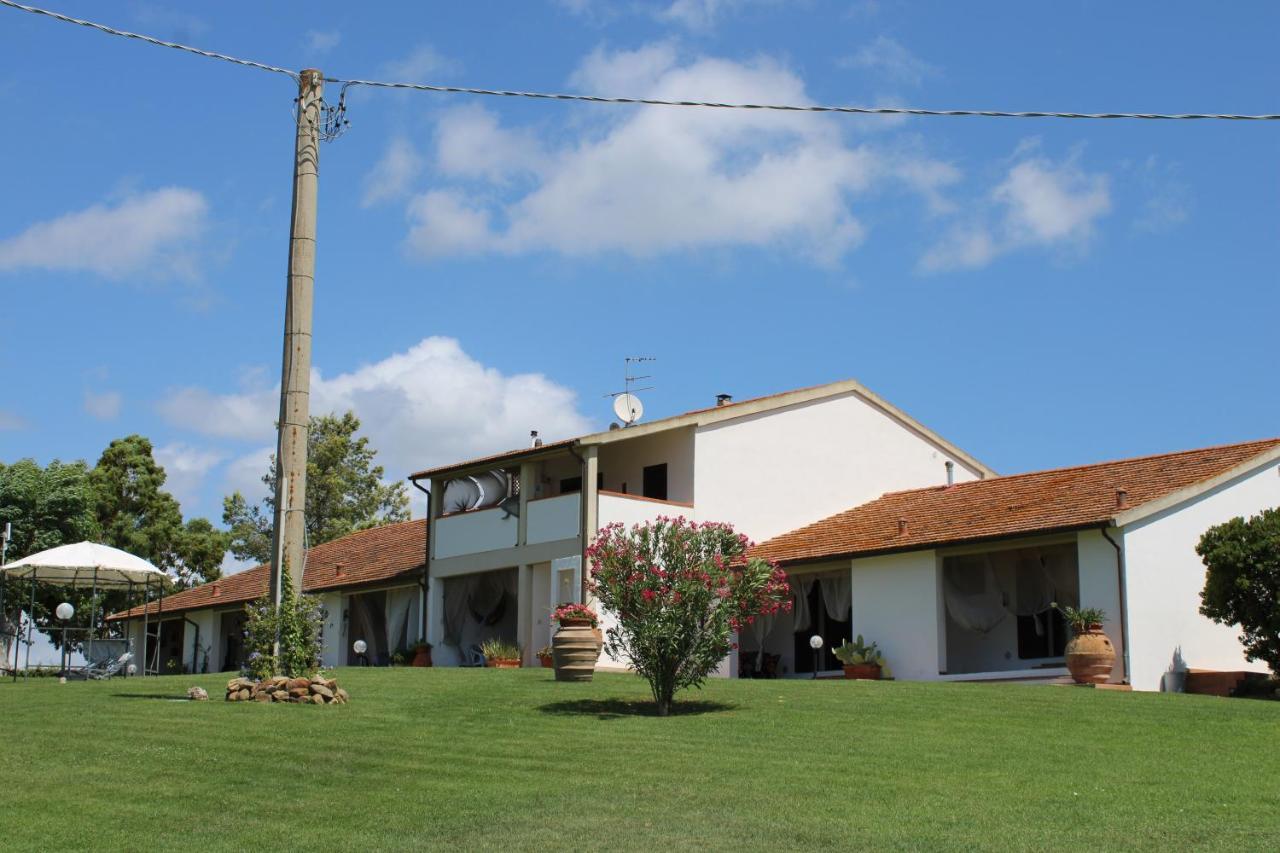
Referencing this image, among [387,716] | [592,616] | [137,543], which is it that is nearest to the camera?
[387,716]

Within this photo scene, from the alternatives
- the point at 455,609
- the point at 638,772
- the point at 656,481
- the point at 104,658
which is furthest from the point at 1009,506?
the point at 104,658

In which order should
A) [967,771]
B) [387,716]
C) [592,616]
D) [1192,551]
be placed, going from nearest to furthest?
1. [967,771]
2. [387,716]
3. [592,616]
4. [1192,551]

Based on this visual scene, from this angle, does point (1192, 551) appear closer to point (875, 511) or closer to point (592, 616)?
point (875, 511)

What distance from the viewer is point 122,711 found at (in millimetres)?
18234

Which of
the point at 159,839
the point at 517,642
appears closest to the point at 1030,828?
the point at 159,839

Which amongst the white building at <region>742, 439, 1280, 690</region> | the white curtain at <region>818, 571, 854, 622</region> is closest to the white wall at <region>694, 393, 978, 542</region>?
the white building at <region>742, 439, 1280, 690</region>

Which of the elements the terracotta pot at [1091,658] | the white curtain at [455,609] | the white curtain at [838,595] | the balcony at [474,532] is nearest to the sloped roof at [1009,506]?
the white curtain at [838,595]

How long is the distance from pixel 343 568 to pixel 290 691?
21.6 meters

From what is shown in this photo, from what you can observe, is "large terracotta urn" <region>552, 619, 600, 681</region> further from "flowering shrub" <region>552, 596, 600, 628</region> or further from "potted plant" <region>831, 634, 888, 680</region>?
"potted plant" <region>831, 634, 888, 680</region>

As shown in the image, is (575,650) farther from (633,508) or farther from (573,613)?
(633,508)

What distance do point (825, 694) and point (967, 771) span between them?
6.56 meters

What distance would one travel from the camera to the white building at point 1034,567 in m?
25.2

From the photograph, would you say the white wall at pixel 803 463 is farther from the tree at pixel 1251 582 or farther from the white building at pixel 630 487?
the tree at pixel 1251 582

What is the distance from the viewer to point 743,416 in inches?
1309
